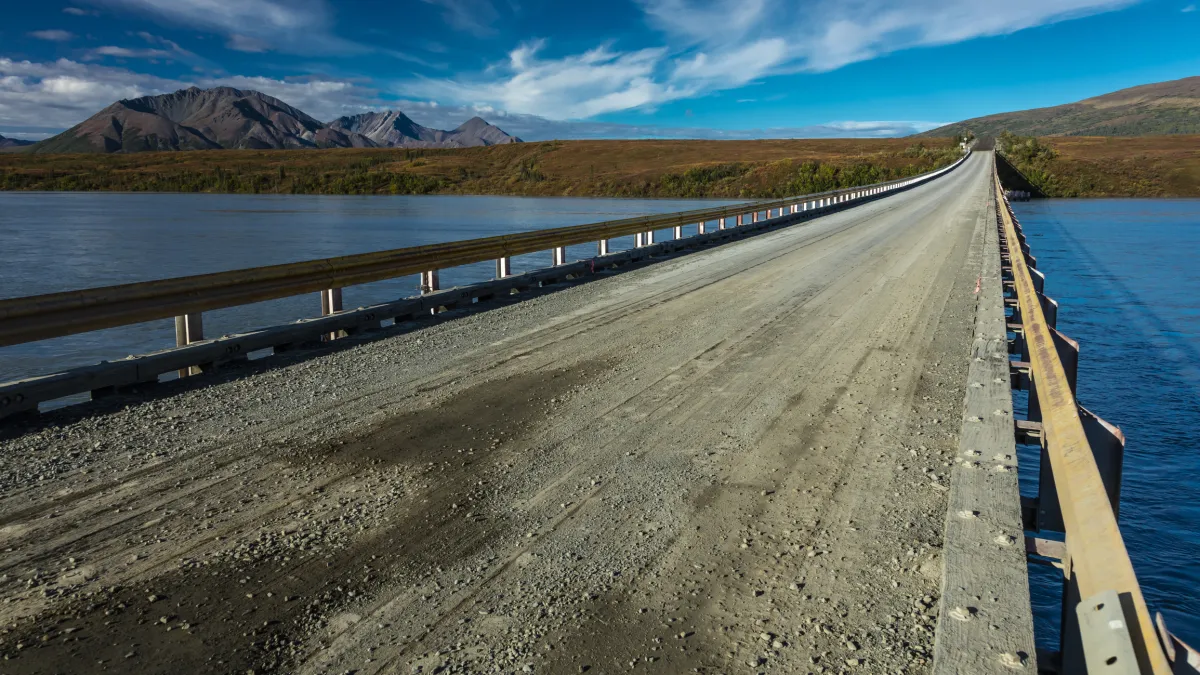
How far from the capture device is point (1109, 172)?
96500 millimetres

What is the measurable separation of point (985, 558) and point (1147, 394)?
8.47 metres

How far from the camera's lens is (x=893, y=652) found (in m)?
3.06

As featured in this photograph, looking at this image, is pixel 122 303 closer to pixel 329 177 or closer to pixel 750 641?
pixel 750 641

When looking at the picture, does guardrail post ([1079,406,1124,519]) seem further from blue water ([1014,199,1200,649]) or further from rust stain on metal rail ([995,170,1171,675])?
blue water ([1014,199,1200,649])

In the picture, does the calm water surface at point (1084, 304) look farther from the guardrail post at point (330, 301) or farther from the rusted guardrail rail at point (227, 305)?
the guardrail post at point (330, 301)

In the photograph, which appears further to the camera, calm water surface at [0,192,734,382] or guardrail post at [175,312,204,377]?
calm water surface at [0,192,734,382]

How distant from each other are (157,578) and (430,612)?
1260mm

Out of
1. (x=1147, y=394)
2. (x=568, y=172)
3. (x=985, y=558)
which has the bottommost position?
(x=1147, y=394)

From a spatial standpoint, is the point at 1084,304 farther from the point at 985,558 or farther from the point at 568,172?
the point at 568,172

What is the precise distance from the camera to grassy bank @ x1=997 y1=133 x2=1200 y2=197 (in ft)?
296

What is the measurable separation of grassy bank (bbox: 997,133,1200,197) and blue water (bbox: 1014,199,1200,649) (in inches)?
2789

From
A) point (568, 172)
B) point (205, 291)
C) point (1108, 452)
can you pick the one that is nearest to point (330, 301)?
point (205, 291)

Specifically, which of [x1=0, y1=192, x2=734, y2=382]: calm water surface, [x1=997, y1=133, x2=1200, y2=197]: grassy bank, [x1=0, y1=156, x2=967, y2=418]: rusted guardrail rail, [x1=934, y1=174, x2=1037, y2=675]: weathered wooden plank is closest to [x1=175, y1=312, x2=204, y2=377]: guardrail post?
[x1=0, y1=156, x2=967, y2=418]: rusted guardrail rail

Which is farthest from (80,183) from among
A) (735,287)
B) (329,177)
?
(735,287)
